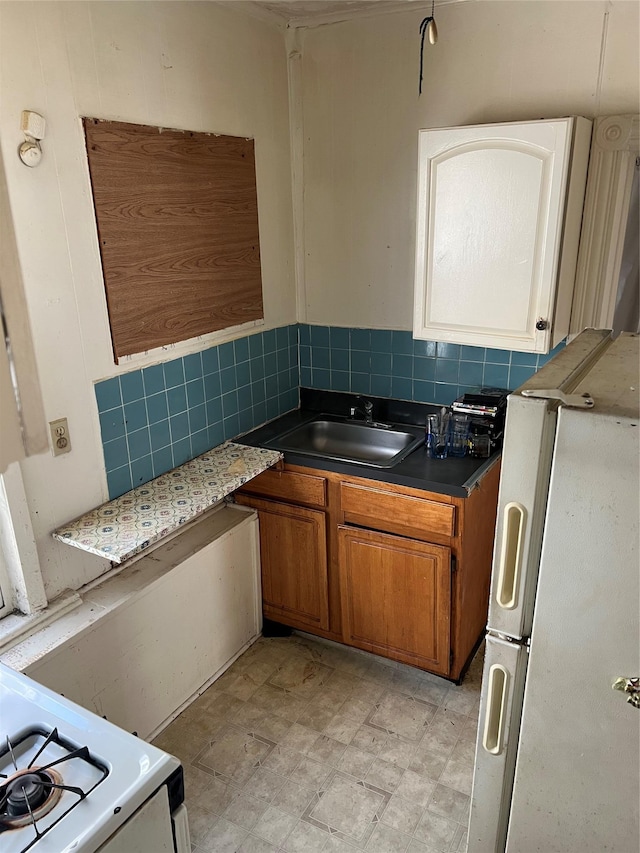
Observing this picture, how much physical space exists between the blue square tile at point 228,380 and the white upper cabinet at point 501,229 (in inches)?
32.1

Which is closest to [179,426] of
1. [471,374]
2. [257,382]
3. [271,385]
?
[257,382]

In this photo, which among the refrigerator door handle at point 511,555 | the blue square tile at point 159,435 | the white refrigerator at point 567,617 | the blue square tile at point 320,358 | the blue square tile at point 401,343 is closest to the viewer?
the white refrigerator at point 567,617

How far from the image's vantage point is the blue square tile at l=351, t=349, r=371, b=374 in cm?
291

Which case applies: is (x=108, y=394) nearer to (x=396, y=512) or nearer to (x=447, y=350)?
Result: (x=396, y=512)

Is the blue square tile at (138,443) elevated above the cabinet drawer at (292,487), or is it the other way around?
the blue square tile at (138,443)

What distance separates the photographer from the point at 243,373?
269cm

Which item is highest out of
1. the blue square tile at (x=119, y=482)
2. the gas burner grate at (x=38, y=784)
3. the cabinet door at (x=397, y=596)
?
the blue square tile at (x=119, y=482)

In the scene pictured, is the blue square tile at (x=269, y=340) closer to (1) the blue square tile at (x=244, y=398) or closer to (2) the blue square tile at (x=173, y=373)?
(1) the blue square tile at (x=244, y=398)

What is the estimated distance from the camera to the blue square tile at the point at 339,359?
2961 millimetres

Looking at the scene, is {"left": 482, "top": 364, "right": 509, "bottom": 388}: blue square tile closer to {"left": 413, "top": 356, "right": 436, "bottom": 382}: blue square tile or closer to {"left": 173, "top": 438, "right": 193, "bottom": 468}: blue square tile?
{"left": 413, "top": 356, "right": 436, "bottom": 382}: blue square tile

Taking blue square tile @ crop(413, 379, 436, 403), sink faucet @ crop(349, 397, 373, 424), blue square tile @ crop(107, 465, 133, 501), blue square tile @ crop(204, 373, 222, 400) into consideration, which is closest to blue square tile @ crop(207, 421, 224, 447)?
blue square tile @ crop(204, 373, 222, 400)

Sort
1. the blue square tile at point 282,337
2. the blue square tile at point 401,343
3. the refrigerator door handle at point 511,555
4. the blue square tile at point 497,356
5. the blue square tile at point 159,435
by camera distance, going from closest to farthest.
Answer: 1. the refrigerator door handle at point 511,555
2. the blue square tile at point 159,435
3. the blue square tile at point 497,356
4. the blue square tile at point 401,343
5. the blue square tile at point 282,337

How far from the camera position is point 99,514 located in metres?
2.05

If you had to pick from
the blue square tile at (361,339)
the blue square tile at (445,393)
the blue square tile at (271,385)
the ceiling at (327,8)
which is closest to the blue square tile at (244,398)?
the blue square tile at (271,385)
